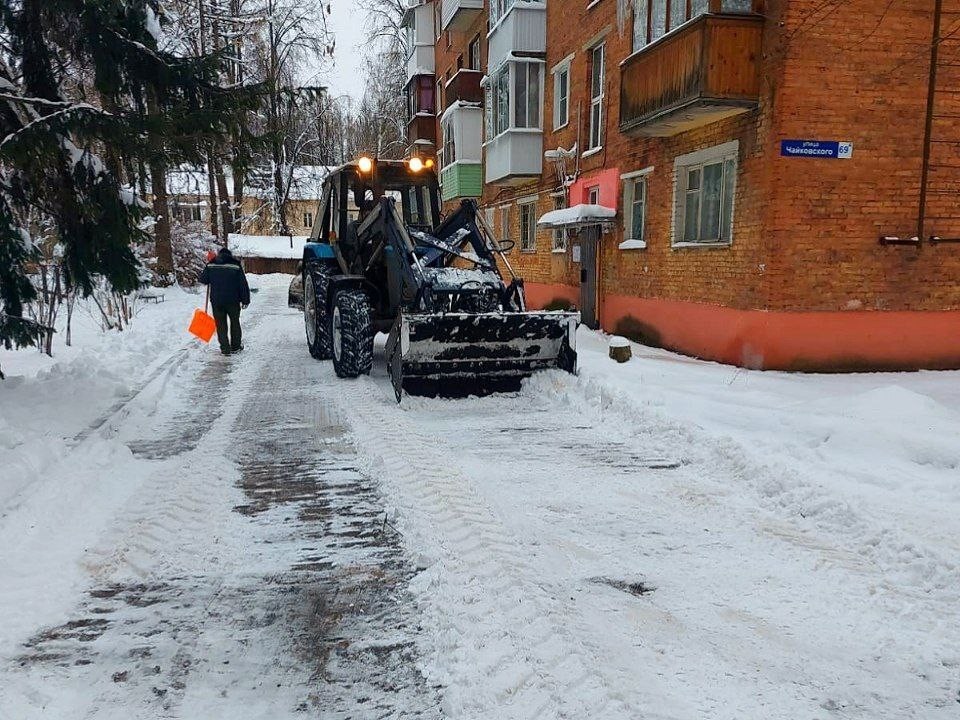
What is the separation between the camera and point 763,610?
2961mm

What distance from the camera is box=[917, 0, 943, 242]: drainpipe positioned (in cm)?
848

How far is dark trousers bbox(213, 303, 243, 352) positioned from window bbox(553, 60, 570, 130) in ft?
30.7

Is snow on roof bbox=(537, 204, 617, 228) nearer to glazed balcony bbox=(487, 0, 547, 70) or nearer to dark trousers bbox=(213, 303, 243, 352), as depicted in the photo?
glazed balcony bbox=(487, 0, 547, 70)

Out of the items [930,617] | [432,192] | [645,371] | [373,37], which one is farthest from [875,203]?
[373,37]

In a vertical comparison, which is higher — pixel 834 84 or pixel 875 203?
pixel 834 84

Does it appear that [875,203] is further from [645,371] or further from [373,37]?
[373,37]

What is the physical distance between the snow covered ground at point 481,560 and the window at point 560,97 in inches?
445

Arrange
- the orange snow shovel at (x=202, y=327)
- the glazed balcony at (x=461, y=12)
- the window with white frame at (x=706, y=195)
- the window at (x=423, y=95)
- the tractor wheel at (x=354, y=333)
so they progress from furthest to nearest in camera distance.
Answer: the window at (x=423, y=95), the glazed balcony at (x=461, y=12), the orange snow shovel at (x=202, y=327), the window with white frame at (x=706, y=195), the tractor wheel at (x=354, y=333)

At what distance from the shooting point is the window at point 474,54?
902 inches

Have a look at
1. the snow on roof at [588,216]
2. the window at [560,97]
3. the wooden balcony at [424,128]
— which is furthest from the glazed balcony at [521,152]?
the wooden balcony at [424,128]

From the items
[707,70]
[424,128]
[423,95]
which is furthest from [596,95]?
[423,95]

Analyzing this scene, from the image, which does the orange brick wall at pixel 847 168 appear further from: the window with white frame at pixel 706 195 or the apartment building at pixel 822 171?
the window with white frame at pixel 706 195

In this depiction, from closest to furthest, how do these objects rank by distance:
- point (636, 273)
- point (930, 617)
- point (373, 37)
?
1. point (930, 617)
2. point (636, 273)
3. point (373, 37)

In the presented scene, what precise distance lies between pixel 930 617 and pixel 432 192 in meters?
7.57
